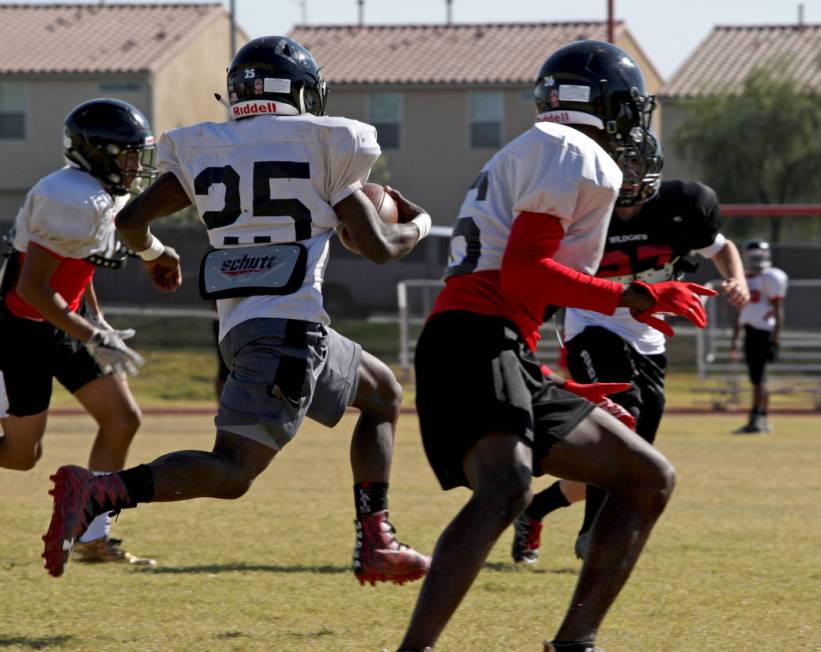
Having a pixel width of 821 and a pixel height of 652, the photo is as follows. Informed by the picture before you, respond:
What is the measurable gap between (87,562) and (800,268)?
23.6 metres

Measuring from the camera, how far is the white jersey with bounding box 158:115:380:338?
4801mm

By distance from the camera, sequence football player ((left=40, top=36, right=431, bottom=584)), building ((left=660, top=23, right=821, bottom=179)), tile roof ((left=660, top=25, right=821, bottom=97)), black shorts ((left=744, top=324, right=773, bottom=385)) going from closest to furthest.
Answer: football player ((left=40, top=36, right=431, bottom=584))
black shorts ((left=744, top=324, right=773, bottom=385))
building ((left=660, top=23, right=821, bottom=179))
tile roof ((left=660, top=25, right=821, bottom=97))

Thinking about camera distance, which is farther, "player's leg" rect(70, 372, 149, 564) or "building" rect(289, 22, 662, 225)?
"building" rect(289, 22, 662, 225)

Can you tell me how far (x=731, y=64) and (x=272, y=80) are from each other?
39.8 m

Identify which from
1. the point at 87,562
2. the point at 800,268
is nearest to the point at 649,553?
the point at 87,562

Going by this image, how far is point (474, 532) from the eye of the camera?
4082mm

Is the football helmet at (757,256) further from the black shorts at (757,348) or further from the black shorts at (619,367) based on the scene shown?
the black shorts at (619,367)

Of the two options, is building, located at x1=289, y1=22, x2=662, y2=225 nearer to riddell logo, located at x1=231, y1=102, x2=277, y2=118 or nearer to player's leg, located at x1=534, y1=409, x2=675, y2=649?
riddell logo, located at x1=231, y1=102, x2=277, y2=118

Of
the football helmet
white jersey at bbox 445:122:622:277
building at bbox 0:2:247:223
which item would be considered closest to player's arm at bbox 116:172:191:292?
white jersey at bbox 445:122:622:277

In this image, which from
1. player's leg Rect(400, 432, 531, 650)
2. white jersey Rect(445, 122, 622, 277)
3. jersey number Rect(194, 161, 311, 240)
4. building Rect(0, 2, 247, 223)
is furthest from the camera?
building Rect(0, 2, 247, 223)

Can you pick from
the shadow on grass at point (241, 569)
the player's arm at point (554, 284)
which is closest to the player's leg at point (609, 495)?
the player's arm at point (554, 284)

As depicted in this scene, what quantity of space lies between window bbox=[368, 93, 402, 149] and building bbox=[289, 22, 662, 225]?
0.09ft

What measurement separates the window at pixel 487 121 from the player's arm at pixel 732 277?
1279 inches

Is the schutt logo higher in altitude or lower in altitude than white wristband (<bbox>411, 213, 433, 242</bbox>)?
lower
